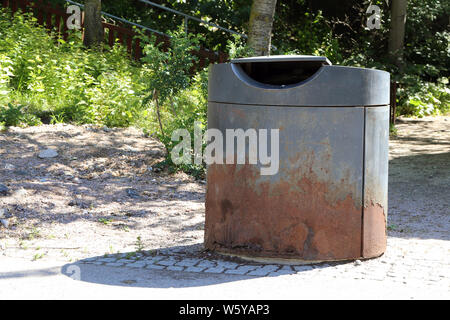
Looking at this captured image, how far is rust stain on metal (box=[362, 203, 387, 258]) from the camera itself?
453 cm

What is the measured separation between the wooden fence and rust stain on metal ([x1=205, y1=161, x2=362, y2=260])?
30.7 ft

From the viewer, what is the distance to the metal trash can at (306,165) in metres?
4.35

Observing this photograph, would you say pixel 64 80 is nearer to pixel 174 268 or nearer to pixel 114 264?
pixel 114 264

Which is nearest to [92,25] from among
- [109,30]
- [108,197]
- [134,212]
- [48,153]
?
[109,30]

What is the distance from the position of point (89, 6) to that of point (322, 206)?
9.91 m

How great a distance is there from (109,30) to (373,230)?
1062cm

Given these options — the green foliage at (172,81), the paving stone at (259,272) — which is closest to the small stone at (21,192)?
the green foliage at (172,81)

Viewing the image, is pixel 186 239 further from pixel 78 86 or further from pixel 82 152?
pixel 78 86

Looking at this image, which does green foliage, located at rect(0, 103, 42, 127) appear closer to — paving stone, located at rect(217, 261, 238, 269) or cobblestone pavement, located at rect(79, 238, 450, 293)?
cobblestone pavement, located at rect(79, 238, 450, 293)

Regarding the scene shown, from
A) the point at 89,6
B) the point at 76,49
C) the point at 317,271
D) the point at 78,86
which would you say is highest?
the point at 89,6

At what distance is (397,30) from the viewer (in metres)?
15.2

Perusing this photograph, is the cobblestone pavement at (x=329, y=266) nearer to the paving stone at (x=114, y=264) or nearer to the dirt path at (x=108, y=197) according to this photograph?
the paving stone at (x=114, y=264)

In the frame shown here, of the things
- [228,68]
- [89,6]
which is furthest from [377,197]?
[89,6]

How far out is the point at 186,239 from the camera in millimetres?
5414
